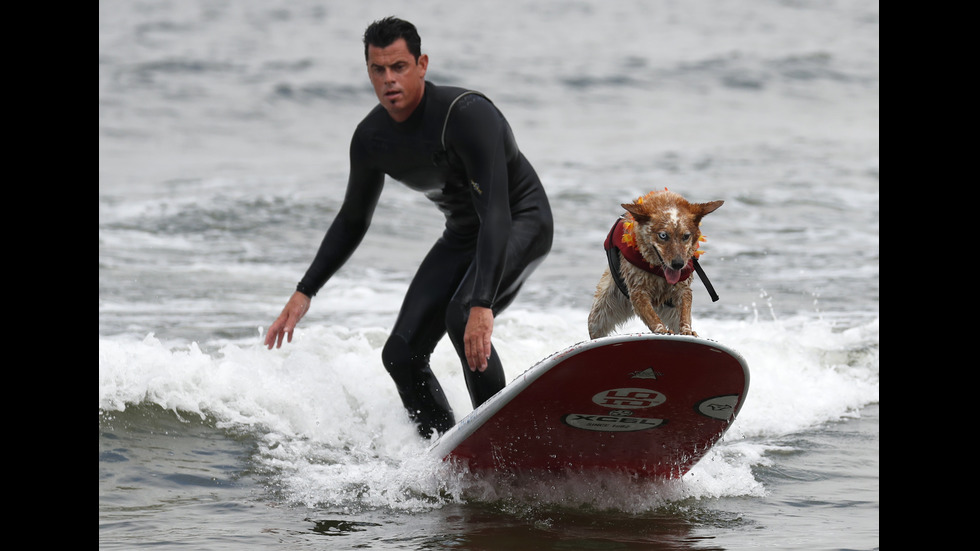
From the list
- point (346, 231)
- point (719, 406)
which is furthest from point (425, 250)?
point (719, 406)

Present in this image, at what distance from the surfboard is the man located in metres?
0.27

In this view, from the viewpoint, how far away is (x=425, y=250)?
43.1 feet

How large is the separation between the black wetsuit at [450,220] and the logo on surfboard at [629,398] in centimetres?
61

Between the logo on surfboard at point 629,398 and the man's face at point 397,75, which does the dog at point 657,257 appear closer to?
the logo on surfboard at point 629,398

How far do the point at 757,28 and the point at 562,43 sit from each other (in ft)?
22.8

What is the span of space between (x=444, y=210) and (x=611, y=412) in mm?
1278

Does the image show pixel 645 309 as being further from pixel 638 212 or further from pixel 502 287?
pixel 502 287

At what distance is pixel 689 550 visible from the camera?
4.03 meters

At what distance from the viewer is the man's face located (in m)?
4.25

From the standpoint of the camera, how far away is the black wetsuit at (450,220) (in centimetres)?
431

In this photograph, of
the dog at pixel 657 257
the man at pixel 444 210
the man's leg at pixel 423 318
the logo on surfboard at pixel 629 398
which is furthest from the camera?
the man's leg at pixel 423 318

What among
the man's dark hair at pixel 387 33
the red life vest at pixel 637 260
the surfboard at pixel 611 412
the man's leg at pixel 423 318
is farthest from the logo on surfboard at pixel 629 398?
the man's dark hair at pixel 387 33

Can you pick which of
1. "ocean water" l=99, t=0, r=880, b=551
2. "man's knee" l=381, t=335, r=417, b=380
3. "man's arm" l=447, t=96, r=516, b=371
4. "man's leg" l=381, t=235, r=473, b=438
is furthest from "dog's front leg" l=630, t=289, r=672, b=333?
"man's knee" l=381, t=335, r=417, b=380

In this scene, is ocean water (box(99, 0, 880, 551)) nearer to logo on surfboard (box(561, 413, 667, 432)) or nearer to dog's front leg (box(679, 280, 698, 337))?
logo on surfboard (box(561, 413, 667, 432))
